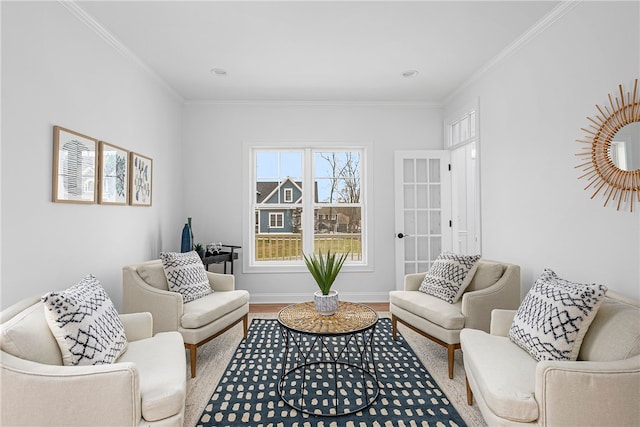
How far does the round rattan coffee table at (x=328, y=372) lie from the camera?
2170 millimetres

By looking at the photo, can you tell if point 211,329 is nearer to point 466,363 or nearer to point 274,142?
point 466,363

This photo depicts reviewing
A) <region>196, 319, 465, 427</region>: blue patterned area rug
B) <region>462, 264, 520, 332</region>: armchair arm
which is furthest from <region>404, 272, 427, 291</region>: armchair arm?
A: <region>462, 264, 520, 332</region>: armchair arm

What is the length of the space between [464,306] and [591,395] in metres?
1.17

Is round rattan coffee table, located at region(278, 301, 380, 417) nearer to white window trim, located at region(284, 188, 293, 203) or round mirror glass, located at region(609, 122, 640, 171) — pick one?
round mirror glass, located at region(609, 122, 640, 171)

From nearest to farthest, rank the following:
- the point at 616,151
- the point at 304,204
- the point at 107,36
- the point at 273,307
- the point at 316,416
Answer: the point at 316,416 → the point at 616,151 → the point at 107,36 → the point at 273,307 → the point at 304,204

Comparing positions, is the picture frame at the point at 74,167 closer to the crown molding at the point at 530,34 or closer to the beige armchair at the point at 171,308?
the beige armchair at the point at 171,308

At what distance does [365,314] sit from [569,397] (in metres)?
1.28

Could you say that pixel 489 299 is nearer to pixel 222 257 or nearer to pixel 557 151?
pixel 557 151

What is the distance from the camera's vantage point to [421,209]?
4637 millimetres

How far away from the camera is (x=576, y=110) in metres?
2.49

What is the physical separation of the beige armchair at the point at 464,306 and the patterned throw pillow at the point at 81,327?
2.15 meters

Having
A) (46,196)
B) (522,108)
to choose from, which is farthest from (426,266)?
(46,196)

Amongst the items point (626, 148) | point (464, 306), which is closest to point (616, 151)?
point (626, 148)

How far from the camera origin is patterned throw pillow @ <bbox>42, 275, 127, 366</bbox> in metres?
1.65
